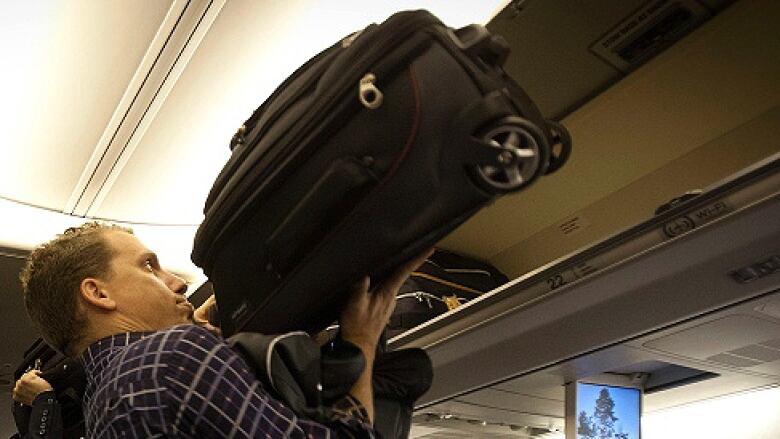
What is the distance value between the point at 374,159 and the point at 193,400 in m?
0.47

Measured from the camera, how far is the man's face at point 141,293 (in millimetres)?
1968

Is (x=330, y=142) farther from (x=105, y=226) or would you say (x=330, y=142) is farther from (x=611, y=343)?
(x=611, y=343)

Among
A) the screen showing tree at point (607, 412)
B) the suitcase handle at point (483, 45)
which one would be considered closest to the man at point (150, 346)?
the suitcase handle at point (483, 45)

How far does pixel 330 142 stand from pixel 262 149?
162 millimetres

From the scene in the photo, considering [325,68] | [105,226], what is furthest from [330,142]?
[105,226]

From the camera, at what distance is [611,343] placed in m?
2.96

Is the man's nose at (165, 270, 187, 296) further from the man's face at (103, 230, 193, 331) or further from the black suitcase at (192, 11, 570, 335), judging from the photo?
the black suitcase at (192, 11, 570, 335)

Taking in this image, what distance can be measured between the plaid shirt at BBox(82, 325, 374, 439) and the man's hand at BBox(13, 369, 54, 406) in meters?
1.58

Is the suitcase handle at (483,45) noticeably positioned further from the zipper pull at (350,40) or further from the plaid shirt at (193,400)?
the plaid shirt at (193,400)

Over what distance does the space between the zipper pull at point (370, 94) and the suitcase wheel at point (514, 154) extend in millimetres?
178

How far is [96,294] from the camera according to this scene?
1963mm

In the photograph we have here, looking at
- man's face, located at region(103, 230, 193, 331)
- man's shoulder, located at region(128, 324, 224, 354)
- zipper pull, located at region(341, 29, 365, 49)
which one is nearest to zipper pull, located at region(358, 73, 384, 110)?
zipper pull, located at region(341, 29, 365, 49)

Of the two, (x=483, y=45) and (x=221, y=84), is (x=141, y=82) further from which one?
(x=483, y=45)

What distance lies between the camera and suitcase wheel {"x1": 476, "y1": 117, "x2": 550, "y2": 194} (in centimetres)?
131
